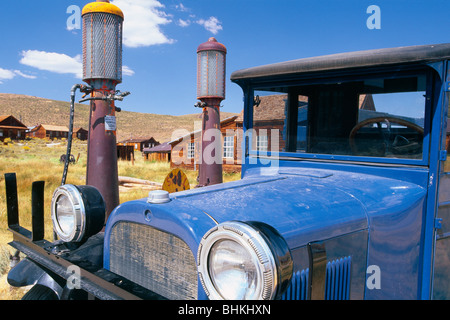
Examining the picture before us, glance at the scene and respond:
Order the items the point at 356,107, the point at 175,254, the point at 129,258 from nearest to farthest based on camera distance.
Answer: the point at 175,254, the point at 129,258, the point at 356,107

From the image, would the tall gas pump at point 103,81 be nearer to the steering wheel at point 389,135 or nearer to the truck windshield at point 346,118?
the truck windshield at point 346,118

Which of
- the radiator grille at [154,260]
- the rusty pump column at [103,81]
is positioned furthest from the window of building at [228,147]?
the radiator grille at [154,260]

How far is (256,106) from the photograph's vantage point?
3059mm

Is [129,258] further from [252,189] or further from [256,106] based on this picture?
[256,106]

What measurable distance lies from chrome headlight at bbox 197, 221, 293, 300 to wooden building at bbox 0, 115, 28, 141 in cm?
5387


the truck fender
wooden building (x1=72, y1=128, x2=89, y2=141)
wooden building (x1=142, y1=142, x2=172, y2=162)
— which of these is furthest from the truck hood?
wooden building (x1=72, y1=128, x2=89, y2=141)

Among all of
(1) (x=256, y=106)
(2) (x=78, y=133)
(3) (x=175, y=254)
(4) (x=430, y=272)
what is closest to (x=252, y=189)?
(3) (x=175, y=254)

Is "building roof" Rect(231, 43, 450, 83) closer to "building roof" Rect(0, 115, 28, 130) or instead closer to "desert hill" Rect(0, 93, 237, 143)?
"building roof" Rect(0, 115, 28, 130)

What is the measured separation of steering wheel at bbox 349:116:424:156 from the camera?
95.1 inches

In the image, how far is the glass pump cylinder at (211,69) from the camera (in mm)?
6617

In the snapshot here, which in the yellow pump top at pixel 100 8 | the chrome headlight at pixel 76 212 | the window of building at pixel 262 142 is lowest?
the chrome headlight at pixel 76 212

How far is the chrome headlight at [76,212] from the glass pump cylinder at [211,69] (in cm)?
470

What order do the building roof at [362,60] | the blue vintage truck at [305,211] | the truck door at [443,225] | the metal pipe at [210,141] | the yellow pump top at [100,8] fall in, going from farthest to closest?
1. the metal pipe at [210,141]
2. the yellow pump top at [100,8]
3. the truck door at [443,225]
4. the building roof at [362,60]
5. the blue vintage truck at [305,211]
